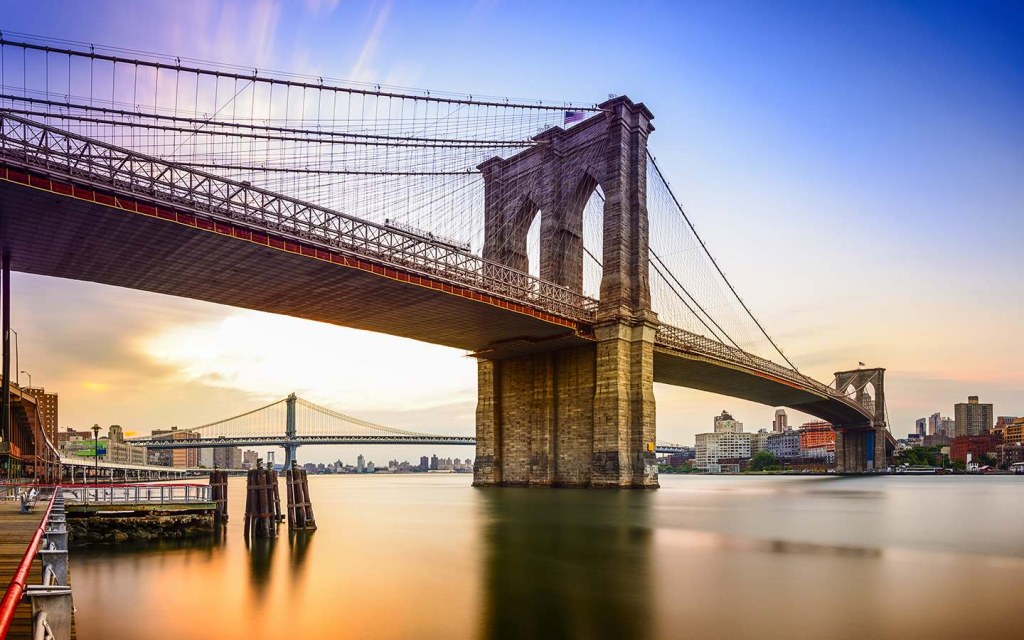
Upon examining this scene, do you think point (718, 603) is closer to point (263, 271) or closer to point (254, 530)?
point (254, 530)

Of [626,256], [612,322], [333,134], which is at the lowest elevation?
[612,322]

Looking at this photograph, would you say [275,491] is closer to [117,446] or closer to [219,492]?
[219,492]

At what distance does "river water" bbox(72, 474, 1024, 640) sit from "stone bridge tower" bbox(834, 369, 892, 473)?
94448mm

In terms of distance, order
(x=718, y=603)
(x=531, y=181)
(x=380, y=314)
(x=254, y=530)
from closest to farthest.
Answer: (x=718, y=603) < (x=254, y=530) < (x=380, y=314) < (x=531, y=181)

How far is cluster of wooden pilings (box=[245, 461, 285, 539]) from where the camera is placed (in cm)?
2342

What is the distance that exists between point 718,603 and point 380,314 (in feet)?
110

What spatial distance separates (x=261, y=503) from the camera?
2364 centimetres

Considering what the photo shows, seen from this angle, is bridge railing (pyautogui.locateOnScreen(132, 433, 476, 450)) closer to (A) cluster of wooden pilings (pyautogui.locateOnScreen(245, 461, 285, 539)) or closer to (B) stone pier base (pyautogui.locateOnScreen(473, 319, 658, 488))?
(B) stone pier base (pyautogui.locateOnScreen(473, 319, 658, 488))

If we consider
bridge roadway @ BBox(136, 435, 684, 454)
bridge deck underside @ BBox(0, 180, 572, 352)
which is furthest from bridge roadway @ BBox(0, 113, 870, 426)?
bridge roadway @ BBox(136, 435, 684, 454)

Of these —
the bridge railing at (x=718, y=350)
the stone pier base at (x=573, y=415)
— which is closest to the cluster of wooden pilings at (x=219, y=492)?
the stone pier base at (x=573, y=415)

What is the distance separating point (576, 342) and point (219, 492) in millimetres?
26806

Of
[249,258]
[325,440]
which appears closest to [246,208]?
[249,258]

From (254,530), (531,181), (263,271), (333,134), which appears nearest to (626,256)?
(531,181)

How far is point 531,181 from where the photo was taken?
56.6 meters
